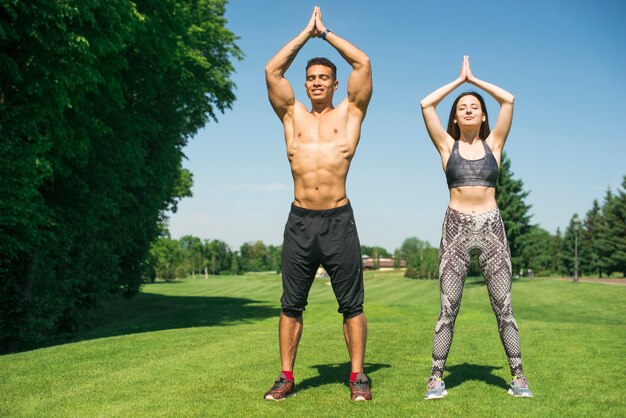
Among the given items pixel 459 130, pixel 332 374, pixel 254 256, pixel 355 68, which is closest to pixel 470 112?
pixel 459 130

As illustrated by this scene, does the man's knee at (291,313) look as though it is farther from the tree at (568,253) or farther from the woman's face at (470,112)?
the tree at (568,253)

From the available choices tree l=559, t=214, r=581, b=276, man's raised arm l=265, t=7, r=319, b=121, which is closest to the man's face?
man's raised arm l=265, t=7, r=319, b=121

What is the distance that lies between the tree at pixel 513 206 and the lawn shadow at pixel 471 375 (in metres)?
48.7

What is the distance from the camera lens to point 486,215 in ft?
17.9

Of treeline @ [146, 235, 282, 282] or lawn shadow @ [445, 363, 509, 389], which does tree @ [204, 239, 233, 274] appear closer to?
treeline @ [146, 235, 282, 282]

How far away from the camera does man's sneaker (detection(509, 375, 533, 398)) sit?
524 cm

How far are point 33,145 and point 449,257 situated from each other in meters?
10.9

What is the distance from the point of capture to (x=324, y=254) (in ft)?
17.9

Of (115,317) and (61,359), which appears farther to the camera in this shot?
(115,317)

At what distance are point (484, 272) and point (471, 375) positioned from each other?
4.63ft

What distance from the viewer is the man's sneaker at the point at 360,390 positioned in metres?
5.14

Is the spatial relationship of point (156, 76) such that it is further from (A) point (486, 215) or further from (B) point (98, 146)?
(A) point (486, 215)

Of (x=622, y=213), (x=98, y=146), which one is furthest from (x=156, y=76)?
(x=622, y=213)

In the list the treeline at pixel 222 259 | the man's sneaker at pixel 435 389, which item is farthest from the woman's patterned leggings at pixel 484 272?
the treeline at pixel 222 259
